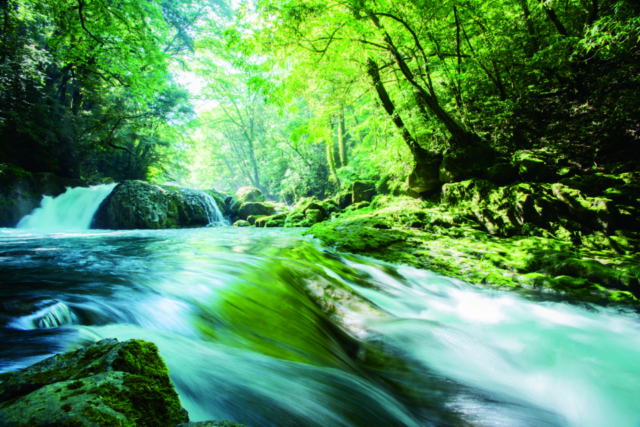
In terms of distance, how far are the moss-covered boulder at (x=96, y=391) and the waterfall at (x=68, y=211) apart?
12.1 metres

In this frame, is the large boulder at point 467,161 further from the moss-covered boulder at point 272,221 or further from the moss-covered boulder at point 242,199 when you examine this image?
the moss-covered boulder at point 242,199

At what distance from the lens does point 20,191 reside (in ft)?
29.5

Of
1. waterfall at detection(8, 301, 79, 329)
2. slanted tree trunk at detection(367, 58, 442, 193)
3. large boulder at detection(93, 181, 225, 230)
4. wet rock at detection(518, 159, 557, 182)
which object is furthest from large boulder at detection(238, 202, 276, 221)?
waterfall at detection(8, 301, 79, 329)

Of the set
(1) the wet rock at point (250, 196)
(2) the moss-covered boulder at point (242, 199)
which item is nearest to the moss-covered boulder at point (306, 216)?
(2) the moss-covered boulder at point (242, 199)

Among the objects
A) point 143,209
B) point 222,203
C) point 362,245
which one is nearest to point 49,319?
point 362,245

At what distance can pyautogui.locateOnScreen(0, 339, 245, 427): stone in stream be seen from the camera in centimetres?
61

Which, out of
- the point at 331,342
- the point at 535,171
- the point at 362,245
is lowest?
the point at 331,342

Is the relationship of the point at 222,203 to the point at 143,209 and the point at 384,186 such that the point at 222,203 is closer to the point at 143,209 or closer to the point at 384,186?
the point at 143,209

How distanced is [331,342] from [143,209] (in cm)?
1131

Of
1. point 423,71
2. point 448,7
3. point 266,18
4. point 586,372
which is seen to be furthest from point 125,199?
point 586,372

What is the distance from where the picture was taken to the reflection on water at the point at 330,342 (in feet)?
4.43

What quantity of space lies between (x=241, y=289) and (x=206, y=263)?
3.81ft

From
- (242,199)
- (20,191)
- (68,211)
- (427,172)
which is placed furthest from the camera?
(242,199)

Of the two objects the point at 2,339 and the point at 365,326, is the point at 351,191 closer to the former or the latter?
the point at 365,326
